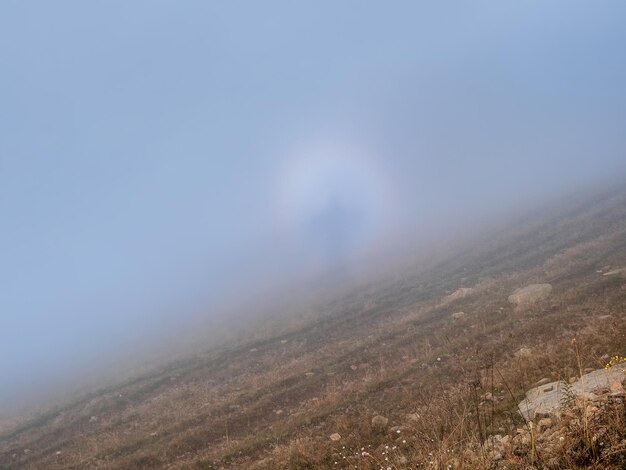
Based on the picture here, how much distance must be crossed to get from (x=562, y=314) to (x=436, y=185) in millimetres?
141591

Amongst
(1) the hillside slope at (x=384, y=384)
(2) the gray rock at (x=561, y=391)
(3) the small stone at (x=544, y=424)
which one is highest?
(3) the small stone at (x=544, y=424)

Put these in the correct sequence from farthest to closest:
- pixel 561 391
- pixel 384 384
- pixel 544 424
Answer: pixel 384 384
pixel 561 391
pixel 544 424

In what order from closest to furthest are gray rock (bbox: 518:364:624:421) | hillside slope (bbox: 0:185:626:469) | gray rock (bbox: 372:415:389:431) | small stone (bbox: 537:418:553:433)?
small stone (bbox: 537:418:553:433) → gray rock (bbox: 518:364:624:421) → hillside slope (bbox: 0:185:626:469) → gray rock (bbox: 372:415:389:431)

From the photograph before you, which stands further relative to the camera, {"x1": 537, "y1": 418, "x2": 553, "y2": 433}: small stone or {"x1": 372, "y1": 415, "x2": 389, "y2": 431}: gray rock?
{"x1": 372, "y1": 415, "x2": 389, "y2": 431}: gray rock

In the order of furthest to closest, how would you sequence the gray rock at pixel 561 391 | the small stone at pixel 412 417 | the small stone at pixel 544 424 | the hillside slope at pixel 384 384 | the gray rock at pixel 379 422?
the gray rock at pixel 379 422 → the small stone at pixel 412 417 → the hillside slope at pixel 384 384 → the gray rock at pixel 561 391 → the small stone at pixel 544 424

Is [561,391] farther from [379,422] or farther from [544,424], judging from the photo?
[379,422]

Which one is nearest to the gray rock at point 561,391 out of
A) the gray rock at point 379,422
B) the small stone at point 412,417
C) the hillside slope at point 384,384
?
the hillside slope at point 384,384

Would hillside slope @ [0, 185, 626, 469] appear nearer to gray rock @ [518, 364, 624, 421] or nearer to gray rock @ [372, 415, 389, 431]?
gray rock @ [372, 415, 389, 431]

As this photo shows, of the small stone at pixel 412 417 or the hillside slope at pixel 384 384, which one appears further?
the small stone at pixel 412 417

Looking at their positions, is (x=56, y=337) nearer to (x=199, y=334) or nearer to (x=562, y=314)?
(x=199, y=334)

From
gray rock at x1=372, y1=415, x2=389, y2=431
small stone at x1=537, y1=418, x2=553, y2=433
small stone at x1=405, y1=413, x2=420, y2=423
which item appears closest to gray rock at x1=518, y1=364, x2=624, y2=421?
small stone at x1=537, y1=418, x2=553, y2=433

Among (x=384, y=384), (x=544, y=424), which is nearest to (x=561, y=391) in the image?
(x=544, y=424)

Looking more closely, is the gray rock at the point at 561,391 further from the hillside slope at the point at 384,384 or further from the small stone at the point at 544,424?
the small stone at the point at 544,424

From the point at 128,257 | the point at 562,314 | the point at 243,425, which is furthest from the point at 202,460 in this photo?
the point at 128,257
